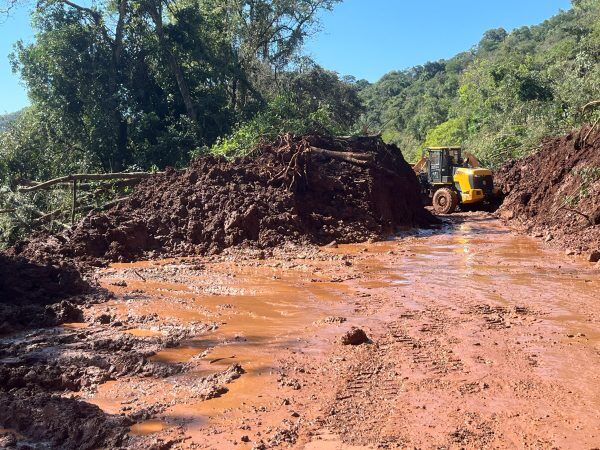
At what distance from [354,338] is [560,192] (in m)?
11.5

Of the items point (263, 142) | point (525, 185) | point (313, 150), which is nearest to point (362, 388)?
point (313, 150)

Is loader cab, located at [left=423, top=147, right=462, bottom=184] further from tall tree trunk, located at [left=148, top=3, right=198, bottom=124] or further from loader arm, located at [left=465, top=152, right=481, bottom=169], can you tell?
tall tree trunk, located at [left=148, top=3, right=198, bottom=124]

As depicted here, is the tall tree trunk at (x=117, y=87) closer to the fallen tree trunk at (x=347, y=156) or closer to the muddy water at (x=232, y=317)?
the fallen tree trunk at (x=347, y=156)

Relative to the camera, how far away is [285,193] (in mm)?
13555

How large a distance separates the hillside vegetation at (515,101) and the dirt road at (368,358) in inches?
451

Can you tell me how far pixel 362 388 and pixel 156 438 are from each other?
67.5 inches

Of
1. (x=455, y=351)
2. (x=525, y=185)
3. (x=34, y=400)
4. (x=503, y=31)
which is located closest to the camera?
(x=34, y=400)

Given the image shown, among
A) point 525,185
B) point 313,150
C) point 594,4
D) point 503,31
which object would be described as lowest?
point 525,185

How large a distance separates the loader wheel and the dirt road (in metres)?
9.58

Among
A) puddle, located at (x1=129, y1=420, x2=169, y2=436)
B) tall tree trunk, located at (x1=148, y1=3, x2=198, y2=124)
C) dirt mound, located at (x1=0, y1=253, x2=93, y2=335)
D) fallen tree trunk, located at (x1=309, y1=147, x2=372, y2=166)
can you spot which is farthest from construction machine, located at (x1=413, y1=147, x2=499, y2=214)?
puddle, located at (x1=129, y1=420, x2=169, y2=436)

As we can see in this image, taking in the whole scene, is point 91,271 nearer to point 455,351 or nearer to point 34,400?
point 34,400

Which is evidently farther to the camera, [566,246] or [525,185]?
[525,185]

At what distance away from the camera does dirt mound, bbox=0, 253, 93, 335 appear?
6672 millimetres

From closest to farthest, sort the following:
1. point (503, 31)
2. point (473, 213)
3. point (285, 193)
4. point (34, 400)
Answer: point (34, 400) → point (285, 193) → point (473, 213) → point (503, 31)
